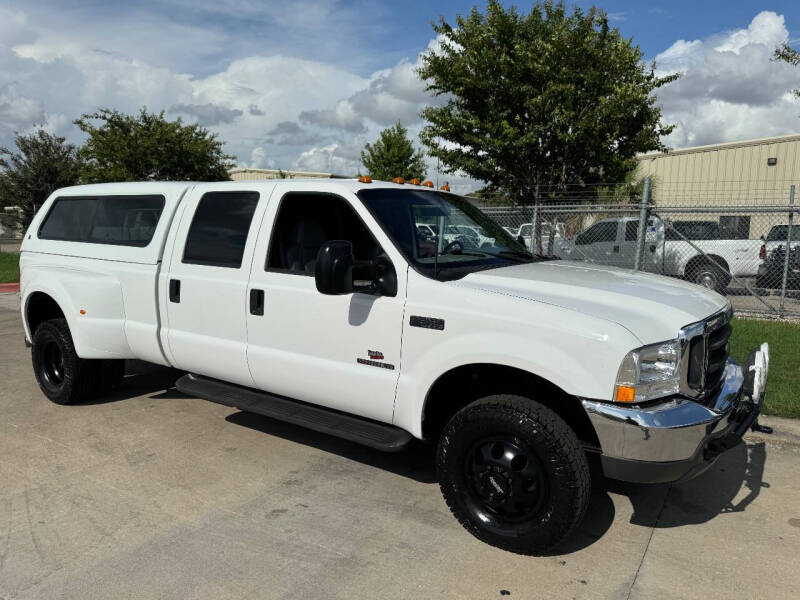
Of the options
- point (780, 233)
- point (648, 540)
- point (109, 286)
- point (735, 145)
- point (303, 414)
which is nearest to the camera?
point (648, 540)

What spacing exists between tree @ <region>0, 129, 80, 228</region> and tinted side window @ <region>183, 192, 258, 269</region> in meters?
23.7

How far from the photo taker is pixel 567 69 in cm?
1113

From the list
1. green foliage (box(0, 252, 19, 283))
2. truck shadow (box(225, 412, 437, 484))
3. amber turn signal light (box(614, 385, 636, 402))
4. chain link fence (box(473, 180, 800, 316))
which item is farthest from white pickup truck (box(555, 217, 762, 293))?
green foliage (box(0, 252, 19, 283))

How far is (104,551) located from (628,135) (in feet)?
37.7

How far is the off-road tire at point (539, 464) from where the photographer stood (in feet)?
9.75

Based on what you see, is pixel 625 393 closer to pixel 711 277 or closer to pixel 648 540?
pixel 648 540

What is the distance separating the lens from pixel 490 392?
3512 mm

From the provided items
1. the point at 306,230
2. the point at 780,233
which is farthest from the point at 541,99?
the point at 306,230

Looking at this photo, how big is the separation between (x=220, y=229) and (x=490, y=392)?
2.23 metres

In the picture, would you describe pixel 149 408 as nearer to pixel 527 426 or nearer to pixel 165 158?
pixel 527 426

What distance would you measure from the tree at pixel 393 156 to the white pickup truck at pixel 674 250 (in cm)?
1698

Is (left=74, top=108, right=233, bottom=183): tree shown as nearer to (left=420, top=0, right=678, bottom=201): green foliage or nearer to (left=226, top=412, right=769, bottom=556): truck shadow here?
(left=420, top=0, right=678, bottom=201): green foliage

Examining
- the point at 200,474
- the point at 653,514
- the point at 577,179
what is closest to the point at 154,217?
the point at 200,474

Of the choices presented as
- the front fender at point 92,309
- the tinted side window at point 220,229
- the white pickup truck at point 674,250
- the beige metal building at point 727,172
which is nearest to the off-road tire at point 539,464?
the tinted side window at point 220,229
